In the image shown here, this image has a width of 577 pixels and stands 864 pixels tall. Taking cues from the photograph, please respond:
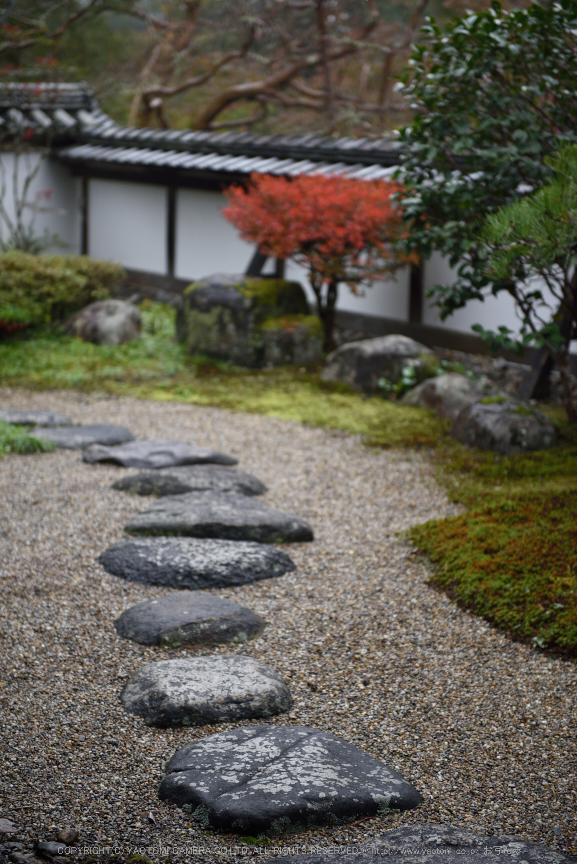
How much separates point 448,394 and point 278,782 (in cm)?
549

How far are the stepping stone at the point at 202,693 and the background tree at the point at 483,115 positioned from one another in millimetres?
3485

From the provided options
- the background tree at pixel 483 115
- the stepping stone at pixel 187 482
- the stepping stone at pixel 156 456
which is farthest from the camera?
the stepping stone at pixel 156 456

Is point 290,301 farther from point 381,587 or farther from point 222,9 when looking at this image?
point 222,9

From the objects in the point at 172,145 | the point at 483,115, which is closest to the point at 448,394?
the point at 483,115

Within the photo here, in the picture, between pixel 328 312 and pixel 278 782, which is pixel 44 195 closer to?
pixel 328 312

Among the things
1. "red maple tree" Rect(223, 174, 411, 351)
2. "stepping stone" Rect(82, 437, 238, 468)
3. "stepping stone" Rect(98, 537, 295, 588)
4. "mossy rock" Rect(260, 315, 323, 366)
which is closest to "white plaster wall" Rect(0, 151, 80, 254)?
"red maple tree" Rect(223, 174, 411, 351)

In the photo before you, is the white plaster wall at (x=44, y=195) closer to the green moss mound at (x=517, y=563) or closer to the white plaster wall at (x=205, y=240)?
the white plaster wall at (x=205, y=240)

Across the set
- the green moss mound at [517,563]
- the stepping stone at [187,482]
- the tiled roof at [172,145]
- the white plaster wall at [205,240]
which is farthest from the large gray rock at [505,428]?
the white plaster wall at [205,240]

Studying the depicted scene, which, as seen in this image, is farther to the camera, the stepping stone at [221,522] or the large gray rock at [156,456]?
the large gray rock at [156,456]

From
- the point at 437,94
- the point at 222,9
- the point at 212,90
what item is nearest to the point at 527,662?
the point at 437,94

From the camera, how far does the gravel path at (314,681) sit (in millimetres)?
2523

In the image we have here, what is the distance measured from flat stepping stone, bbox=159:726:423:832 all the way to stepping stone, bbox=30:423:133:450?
13.3 ft

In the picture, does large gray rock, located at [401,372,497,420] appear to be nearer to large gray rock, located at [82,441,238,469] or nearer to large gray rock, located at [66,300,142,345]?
large gray rock, located at [82,441,238,469]

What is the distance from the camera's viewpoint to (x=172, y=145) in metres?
11.8
